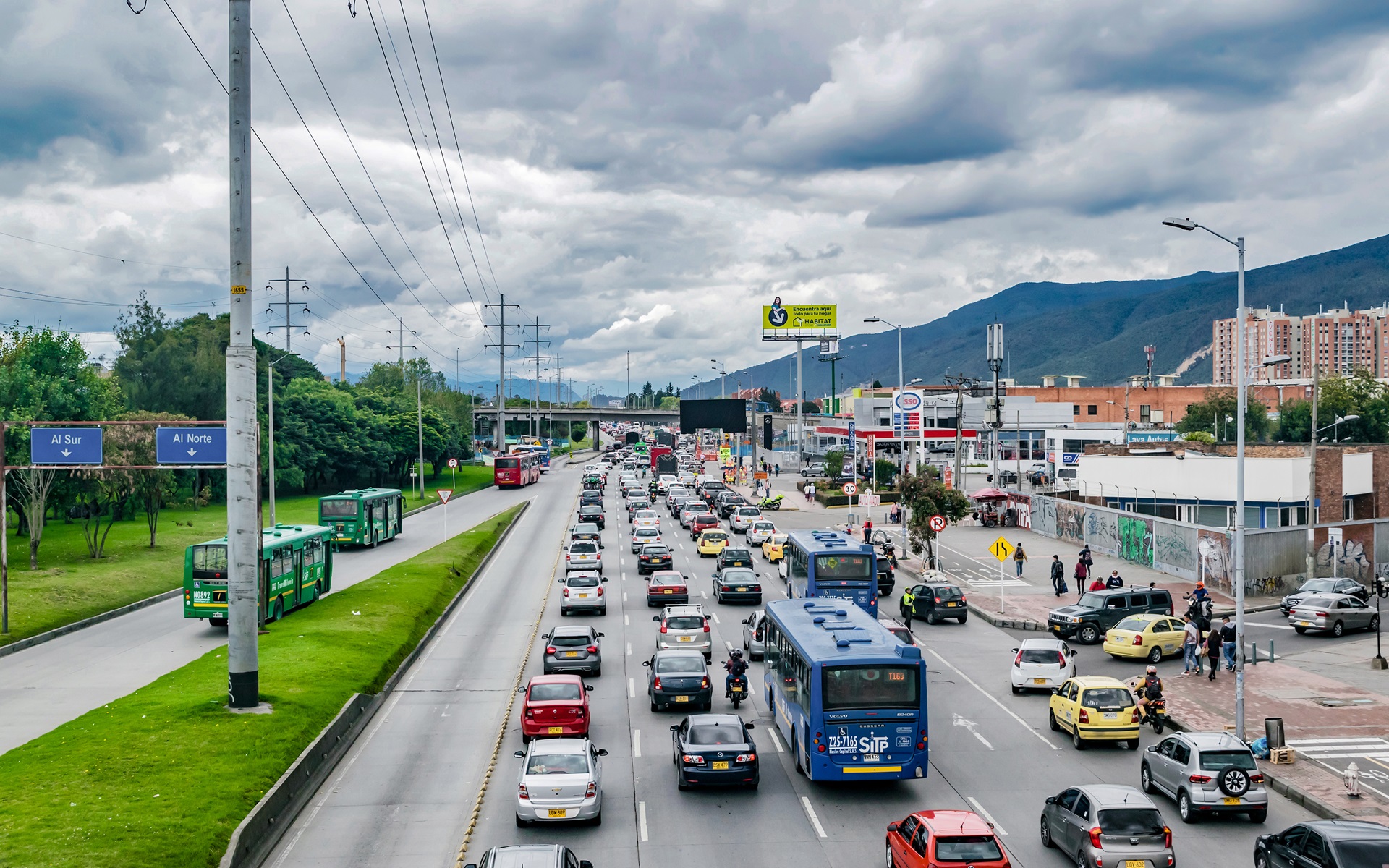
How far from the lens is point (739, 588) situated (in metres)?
43.8

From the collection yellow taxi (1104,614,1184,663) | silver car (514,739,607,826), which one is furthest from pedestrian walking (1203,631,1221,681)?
silver car (514,739,607,826)

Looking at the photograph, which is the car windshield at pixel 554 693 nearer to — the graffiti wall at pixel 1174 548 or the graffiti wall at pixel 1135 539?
the graffiti wall at pixel 1174 548

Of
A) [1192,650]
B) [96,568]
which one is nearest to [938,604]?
[1192,650]

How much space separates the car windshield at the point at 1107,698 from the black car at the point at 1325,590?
22.1 meters

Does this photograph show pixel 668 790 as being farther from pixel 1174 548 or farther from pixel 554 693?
pixel 1174 548

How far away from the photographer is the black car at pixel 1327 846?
47.9ft

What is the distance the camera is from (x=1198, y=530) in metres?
48.6

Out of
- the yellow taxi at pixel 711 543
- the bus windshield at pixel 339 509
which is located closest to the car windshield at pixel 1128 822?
the yellow taxi at pixel 711 543

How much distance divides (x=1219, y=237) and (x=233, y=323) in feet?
74.1

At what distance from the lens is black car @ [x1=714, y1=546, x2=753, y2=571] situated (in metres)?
47.8

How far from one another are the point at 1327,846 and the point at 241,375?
21.8 m

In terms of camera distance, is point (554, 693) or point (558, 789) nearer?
point (558, 789)

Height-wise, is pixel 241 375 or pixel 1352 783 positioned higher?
pixel 241 375

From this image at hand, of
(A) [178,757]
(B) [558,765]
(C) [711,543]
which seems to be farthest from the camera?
(C) [711,543]
